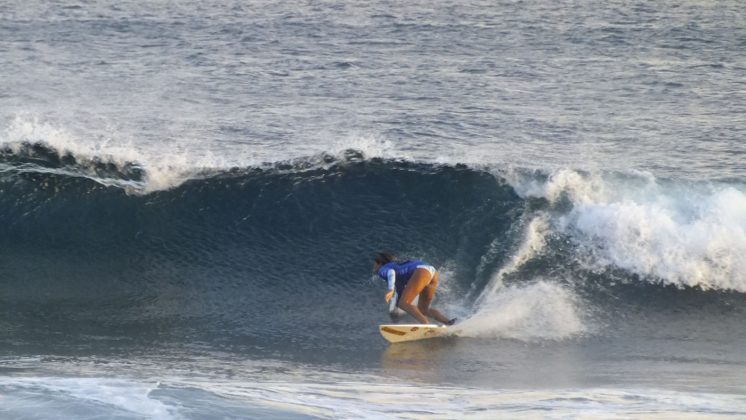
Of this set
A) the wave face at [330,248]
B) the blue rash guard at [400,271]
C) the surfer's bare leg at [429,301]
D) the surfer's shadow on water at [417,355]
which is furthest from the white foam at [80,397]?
the surfer's bare leg at [429,301]

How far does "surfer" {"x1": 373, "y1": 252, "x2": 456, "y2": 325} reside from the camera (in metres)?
10.7

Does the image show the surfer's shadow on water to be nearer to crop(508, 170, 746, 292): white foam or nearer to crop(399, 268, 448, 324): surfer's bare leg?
crop(399, 268, 448, 324): surfer's bare leg

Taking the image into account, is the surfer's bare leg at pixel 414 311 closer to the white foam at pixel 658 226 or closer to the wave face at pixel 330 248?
the wave face at pixel 330 248

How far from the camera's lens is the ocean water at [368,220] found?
9250 millimetres

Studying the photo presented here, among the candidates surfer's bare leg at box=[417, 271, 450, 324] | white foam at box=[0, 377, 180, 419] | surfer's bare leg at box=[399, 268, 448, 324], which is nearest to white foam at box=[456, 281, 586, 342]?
surfer's bare leg at box=[417, 271, 450, 324]

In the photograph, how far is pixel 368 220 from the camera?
13.8 metres

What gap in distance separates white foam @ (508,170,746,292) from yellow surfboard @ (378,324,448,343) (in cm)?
306

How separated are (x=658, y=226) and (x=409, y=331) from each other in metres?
4.34

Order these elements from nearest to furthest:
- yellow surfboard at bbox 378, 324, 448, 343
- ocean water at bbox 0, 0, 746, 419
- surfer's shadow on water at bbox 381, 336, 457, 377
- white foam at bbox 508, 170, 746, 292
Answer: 1. ocean water at bbox 0, 0, 746, 419
2. surfer's shadow on water at bbox 381, 336, 457, 377
3. yellow surfboard at bbox 378, 324, 448, 343
4. white foam at bbox 508, 170, 746, 292

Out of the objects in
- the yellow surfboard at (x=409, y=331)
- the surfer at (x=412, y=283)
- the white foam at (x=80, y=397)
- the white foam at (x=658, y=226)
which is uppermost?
the white foam at (x=658, y=226)

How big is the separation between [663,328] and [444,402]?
4.27 metres

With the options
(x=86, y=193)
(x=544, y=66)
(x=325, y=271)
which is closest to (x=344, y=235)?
(x=325, y=271)

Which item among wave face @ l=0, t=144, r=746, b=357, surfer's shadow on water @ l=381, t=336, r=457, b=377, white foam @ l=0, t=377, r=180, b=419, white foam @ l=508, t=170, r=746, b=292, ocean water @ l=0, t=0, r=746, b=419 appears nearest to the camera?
white foam @ l=0, t=377, r=180, b=419

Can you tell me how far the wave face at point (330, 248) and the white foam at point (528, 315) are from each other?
2 cm
